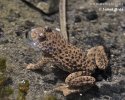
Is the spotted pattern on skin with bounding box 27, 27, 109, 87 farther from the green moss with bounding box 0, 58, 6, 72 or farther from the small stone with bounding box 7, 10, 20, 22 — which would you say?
the small stone with bounding box 7, 10, 20, 22

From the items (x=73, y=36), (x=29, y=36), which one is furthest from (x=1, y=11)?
(x=73, y=36)

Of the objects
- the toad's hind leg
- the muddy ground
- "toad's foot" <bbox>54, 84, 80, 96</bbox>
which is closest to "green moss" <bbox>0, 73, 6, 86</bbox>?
the muddy ground

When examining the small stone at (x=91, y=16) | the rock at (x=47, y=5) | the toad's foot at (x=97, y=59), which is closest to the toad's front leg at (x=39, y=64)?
the toad's foot at (x=97, y=59)

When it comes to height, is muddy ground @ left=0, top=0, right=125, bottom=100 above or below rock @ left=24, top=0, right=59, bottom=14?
below

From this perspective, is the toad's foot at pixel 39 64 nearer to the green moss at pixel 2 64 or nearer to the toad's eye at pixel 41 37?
the toad's eye at pixel 41 37

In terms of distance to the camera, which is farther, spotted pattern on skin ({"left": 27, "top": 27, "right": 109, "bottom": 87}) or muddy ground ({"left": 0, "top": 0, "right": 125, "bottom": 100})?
muddy ground ({"left": 0, "top": 0, "right": 125, "bottom": 100})

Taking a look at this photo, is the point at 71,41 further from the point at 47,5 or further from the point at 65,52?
the point at 47,5

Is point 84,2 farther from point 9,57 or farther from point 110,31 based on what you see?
point 9,57
